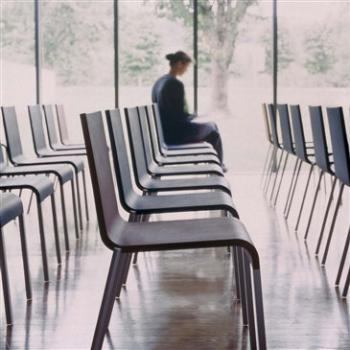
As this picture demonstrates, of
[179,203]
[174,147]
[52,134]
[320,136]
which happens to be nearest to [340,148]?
[320,136]

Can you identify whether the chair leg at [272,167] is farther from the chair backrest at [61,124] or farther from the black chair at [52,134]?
the black chair at [52,134]

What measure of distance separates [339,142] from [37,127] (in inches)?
100

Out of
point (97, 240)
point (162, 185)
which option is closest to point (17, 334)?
point (162, 185)

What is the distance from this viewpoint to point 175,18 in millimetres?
8742

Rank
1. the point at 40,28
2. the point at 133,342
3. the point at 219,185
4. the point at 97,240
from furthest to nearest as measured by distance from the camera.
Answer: the point at 40,28 < the point at 97,240 < the point at 219,185 < the point at 133,342

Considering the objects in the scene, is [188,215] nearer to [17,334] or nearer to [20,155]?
[20,155]

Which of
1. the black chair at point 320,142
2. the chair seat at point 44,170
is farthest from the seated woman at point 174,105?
the black chair at point 320,142

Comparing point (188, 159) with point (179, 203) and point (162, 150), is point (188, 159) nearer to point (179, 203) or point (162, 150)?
point (162, 150)

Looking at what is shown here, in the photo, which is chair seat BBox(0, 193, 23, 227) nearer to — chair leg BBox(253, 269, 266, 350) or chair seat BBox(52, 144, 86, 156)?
chair leg BBox(253, 269, 266, 350)

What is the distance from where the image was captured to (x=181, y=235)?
2492mm

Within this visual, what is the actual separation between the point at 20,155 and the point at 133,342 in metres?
2.56

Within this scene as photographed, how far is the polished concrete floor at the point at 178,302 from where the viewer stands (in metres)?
2.82

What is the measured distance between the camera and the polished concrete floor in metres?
2.82

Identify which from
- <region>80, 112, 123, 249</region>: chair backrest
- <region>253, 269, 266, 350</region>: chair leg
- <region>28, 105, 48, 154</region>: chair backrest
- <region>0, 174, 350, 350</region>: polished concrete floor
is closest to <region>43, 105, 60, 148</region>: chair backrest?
<region>28, 105, 48, 154</region>: chair backrest
